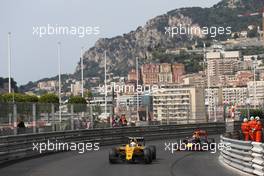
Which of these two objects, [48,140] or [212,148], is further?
[212,148]

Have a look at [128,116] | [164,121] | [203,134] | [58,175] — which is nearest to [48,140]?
[203,134]

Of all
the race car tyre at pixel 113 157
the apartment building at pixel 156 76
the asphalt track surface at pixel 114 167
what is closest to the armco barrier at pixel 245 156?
the asphalt track surface at pixel 114 167

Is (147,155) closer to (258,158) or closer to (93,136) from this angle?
(258,158)

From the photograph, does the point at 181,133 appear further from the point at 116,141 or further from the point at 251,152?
the point at 251,152

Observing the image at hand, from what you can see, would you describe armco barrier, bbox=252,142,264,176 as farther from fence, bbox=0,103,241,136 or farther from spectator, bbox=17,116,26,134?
spectator, bbox=17,116,26,134

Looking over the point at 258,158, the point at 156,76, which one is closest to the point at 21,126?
the point at 258,158

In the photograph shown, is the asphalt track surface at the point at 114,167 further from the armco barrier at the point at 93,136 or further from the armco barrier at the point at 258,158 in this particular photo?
the armco barrier at the point at 258,158
